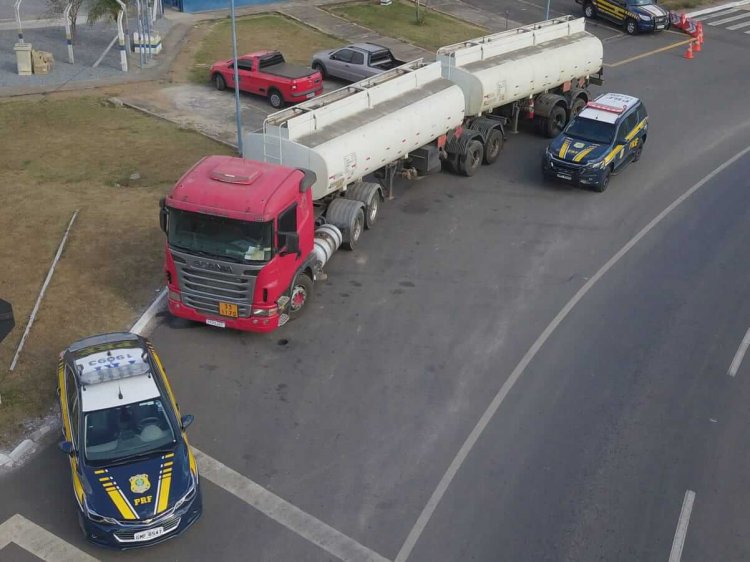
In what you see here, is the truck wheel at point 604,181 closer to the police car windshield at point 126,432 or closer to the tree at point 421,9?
the police car windshield at point 126,432

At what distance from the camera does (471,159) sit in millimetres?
25594

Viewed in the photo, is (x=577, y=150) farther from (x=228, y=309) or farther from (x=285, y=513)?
(x=285, y=513)

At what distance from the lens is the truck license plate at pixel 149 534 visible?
11734mm

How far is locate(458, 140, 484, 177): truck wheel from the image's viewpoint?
25234 millimetres

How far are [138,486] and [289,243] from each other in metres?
5.92

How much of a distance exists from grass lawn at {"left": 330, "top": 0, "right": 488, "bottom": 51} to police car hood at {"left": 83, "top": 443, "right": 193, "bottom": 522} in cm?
3009

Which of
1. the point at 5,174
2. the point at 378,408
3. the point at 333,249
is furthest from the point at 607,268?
the point at 5,174

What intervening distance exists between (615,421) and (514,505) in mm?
3052

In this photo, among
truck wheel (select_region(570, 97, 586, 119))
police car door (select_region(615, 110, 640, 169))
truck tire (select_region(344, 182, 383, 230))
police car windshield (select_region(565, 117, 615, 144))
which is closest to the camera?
truck tire (select_region(344, 182, 383, 230))

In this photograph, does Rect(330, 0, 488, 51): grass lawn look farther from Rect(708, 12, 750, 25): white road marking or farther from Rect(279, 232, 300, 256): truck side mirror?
Rect(279, 232, 300, 256): truck side mirror

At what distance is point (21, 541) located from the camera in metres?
→ 12.4

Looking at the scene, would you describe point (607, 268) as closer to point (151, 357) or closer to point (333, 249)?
point (333, 249)

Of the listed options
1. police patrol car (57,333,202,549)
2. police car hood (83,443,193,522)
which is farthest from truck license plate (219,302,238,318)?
police car hood (83,443,193,522)

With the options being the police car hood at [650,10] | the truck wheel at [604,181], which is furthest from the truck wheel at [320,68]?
the police car hood at [650,10]
